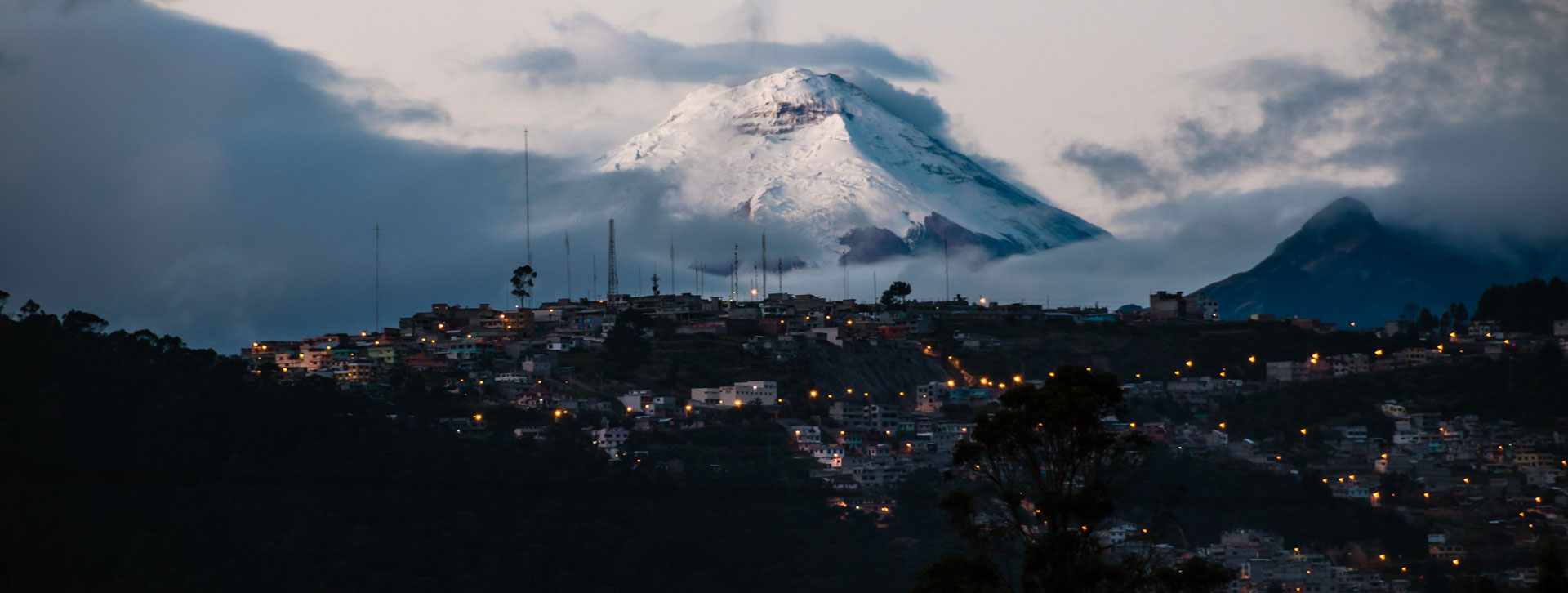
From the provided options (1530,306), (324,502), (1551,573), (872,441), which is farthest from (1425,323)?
(1551,573)

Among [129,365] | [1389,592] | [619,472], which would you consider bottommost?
[1389,592]

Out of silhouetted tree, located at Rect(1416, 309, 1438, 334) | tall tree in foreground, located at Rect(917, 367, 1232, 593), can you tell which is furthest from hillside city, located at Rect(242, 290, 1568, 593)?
tall tree in foreground, located at Rect(917, 367, 1232, 593)

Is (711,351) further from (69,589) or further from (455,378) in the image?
(69,589)

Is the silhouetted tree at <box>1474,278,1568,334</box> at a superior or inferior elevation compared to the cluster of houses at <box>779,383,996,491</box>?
superior

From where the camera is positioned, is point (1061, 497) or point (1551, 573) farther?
point (1061, 497)

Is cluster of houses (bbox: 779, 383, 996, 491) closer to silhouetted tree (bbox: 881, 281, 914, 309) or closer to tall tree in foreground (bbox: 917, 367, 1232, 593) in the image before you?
silhouetted tree (bbox: 881, 281, 914, 309)

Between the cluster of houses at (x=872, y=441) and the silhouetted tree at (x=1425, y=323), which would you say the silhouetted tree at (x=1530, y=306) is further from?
the cluster of houses at (x=872, y=441)

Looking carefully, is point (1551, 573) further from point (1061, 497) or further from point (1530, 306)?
point (1530, 306)

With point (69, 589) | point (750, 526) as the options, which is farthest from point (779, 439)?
point (69, 589)
